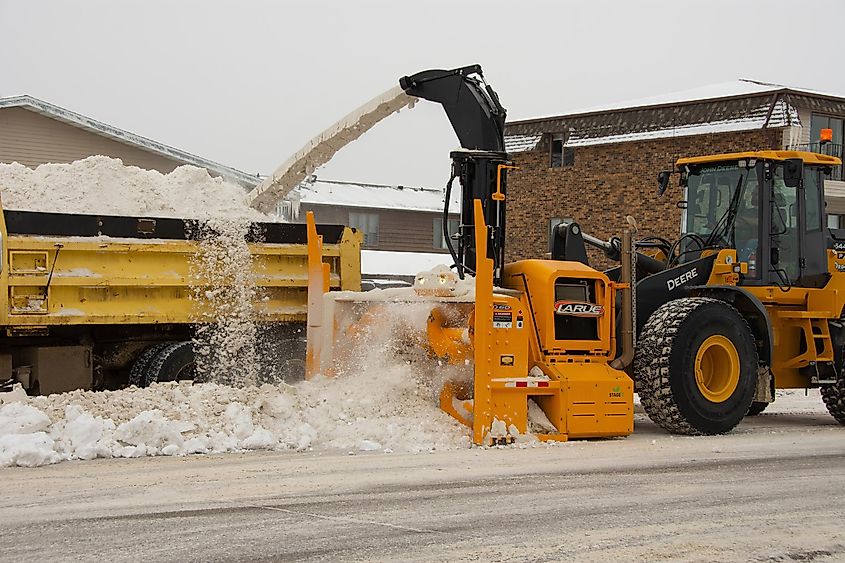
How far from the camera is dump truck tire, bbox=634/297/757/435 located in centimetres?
1009

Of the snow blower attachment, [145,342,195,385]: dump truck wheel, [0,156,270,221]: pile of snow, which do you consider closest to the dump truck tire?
the snow blower attachment

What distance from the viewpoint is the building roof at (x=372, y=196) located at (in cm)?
3866

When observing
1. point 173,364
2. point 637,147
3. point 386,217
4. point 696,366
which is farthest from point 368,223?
point 696,366

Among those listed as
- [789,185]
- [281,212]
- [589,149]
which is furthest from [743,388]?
[589,149]

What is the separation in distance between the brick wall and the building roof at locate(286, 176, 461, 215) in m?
5.81

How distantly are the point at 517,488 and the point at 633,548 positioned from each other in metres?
1.70

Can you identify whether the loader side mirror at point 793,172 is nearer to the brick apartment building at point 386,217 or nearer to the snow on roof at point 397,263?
the snow on roof at point 397,263

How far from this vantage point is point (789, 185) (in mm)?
10984

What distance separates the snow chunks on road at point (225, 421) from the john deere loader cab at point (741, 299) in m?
2.31

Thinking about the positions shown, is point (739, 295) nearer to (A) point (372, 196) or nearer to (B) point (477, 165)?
(B) point (477, 165)

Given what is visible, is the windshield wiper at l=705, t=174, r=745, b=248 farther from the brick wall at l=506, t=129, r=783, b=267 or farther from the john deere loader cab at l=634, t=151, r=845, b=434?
the brick wall at l=506, t=129, r=783, b=267

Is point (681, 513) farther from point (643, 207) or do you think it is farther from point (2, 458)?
point (643, 207)

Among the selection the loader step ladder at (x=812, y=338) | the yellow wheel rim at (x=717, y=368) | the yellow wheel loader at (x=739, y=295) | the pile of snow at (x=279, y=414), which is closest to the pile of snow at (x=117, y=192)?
the pile of snow at (x=279, y=414)

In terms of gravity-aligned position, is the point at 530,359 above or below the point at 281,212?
below
